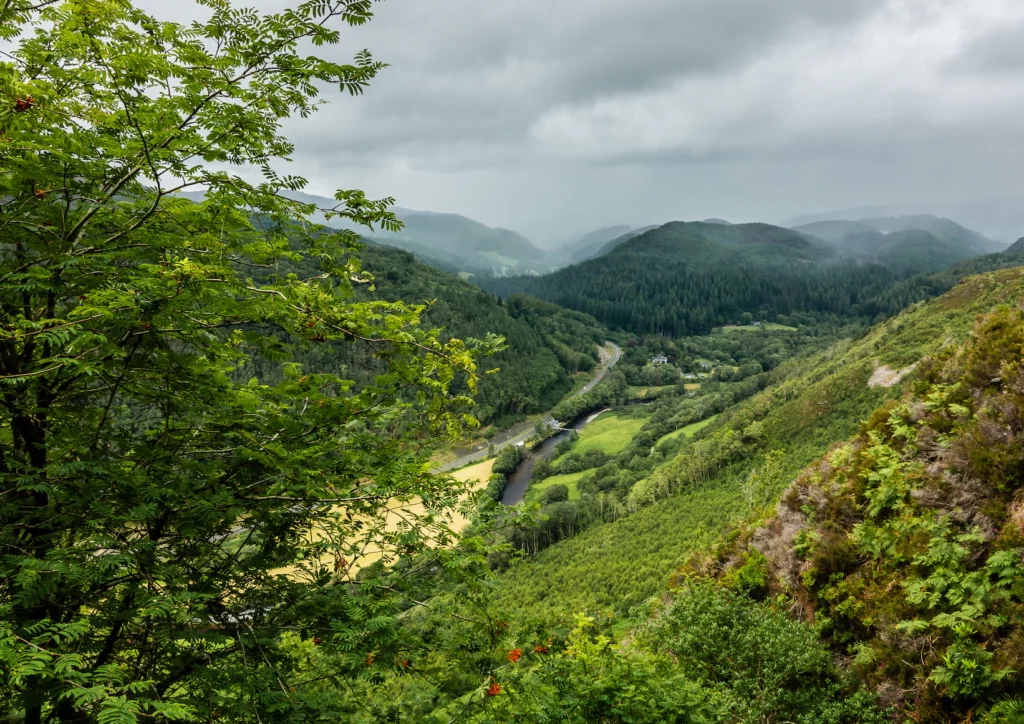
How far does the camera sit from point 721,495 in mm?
45125

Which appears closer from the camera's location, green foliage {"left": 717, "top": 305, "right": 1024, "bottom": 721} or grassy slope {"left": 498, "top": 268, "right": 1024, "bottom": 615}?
green foliage {"left": 717, "top": 305, "right": 1024, "bottom": 721}

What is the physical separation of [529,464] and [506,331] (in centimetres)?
6369

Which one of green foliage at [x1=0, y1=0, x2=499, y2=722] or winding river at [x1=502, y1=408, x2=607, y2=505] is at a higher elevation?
green foliage at [x1=0, y1=0, x2=499, y2=722]

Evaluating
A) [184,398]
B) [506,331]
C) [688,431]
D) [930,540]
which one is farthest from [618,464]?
[184,398]

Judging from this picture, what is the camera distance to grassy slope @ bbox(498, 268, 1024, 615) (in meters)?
35.8

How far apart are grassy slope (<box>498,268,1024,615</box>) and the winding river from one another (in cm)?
2280

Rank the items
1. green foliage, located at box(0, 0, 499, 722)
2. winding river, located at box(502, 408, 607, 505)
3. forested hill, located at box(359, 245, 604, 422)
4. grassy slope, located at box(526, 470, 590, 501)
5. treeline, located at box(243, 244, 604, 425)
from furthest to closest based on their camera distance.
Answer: forested hill, located at box(359, 245, 604, 422), treeline, located at box(243, 244, 604, 425), winding river, located at box(502, 408, 607, 505), grassy slope, located at box(526, 470, 590, 501), green foliage, located at box(0, 0, 499, 722)

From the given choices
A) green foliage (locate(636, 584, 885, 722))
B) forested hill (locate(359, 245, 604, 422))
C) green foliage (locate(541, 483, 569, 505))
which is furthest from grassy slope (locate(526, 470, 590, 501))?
green foliage (locate(636, 584, 885, 722))

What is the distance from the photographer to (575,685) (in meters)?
6.48

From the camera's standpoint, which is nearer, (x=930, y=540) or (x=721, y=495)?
(x=930, y=540)

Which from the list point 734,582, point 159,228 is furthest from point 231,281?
point 734,582

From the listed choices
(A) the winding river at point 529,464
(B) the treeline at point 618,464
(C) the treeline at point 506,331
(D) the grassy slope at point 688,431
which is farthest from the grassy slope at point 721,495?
(C) the treeline at point 506,331

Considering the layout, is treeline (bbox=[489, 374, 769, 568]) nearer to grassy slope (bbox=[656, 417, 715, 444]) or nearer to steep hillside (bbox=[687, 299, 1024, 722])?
grassy slope (bbox=[656, 417, 715, 444])

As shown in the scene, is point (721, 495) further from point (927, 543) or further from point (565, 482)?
point (927, 543)
